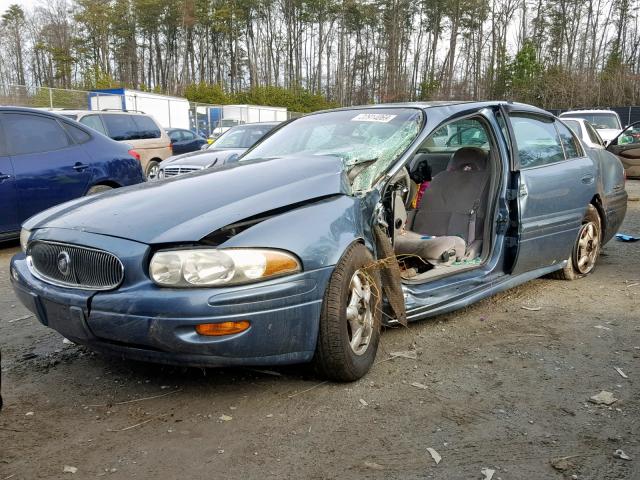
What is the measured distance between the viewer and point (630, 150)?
41.6 ft

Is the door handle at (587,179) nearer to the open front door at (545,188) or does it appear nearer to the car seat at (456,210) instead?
the open front door at (545,188)

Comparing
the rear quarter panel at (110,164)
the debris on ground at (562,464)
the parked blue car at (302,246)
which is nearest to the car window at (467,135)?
the parked blue car at (302,246)

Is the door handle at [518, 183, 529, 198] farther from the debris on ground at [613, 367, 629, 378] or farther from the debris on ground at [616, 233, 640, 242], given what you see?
the debris on ground at [616, 233, 640, 242]

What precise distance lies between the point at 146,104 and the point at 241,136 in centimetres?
1861

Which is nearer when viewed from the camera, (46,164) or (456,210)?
(456,210)

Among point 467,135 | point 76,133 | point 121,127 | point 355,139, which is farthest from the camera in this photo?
point 121,127

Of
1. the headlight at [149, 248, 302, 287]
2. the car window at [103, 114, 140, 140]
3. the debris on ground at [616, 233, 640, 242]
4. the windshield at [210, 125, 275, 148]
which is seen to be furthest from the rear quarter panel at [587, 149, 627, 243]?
the car window at [103, 114, 140, 140]

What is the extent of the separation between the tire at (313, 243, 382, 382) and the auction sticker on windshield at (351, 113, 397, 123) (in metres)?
1.17

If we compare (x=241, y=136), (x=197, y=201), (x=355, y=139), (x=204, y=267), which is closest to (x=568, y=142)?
(x=355, y=139)

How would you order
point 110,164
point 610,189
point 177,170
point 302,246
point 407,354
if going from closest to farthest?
point 302,246 → point 407,354 → point 610,189 → point 110,164 → point 177,170

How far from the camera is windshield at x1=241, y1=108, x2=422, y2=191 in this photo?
3.41 metres

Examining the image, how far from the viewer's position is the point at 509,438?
2.52m

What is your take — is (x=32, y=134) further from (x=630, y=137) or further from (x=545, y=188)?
(x=630, y=137)

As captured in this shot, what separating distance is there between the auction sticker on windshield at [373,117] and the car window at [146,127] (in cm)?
885
